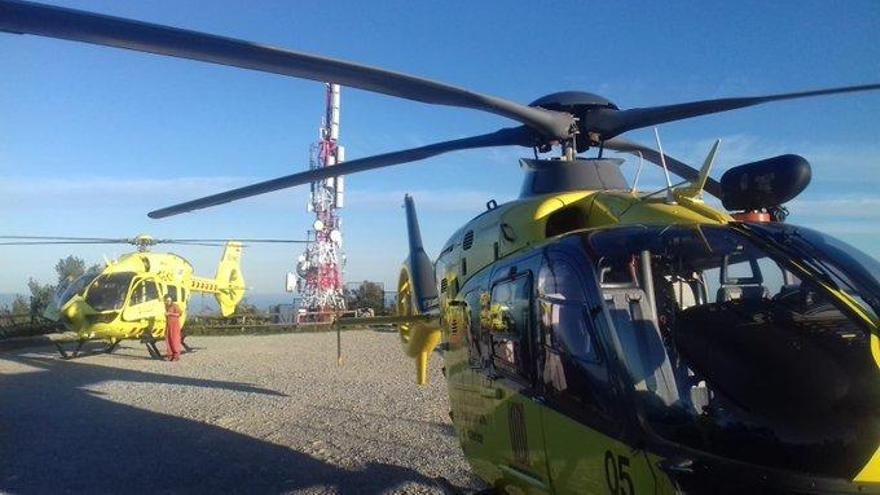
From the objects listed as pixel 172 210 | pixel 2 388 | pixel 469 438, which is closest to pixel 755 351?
pixel 469 438

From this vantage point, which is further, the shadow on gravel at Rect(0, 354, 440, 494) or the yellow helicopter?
the shadow on gravel at Rect(0, 354, 440, 494)

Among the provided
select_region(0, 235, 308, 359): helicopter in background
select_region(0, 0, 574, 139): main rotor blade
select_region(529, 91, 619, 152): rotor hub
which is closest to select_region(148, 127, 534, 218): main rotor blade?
select_region(529, 91, 619, 152): rotor hub

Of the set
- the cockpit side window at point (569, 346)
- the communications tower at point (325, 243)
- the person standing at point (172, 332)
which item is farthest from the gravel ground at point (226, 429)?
the communications tower at point (325, 243)

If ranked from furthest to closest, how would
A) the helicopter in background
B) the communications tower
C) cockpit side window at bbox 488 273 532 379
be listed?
the communications tower, the helicopter in background, cockpit side window at bbox 488 273 532 379

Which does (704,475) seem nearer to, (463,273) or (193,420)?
(463,273)

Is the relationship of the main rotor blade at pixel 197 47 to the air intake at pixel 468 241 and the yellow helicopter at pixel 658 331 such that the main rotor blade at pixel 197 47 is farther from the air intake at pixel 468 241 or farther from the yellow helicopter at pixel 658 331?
the air intake at pixel 468 241

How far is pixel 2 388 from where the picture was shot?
45.8ft

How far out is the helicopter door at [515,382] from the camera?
4234 mm

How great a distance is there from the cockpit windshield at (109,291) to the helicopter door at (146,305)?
232 millimetres

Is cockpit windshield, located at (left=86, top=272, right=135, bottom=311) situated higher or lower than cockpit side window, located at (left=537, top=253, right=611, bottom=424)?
higher

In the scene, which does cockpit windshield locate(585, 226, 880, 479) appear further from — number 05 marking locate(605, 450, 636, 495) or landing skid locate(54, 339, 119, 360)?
landing skid locate(54, 339, 119, 360)

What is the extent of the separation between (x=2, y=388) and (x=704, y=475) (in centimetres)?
1476

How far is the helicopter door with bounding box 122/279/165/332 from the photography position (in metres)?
20.1

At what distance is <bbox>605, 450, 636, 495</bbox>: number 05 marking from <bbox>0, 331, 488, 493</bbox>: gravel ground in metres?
4.02
